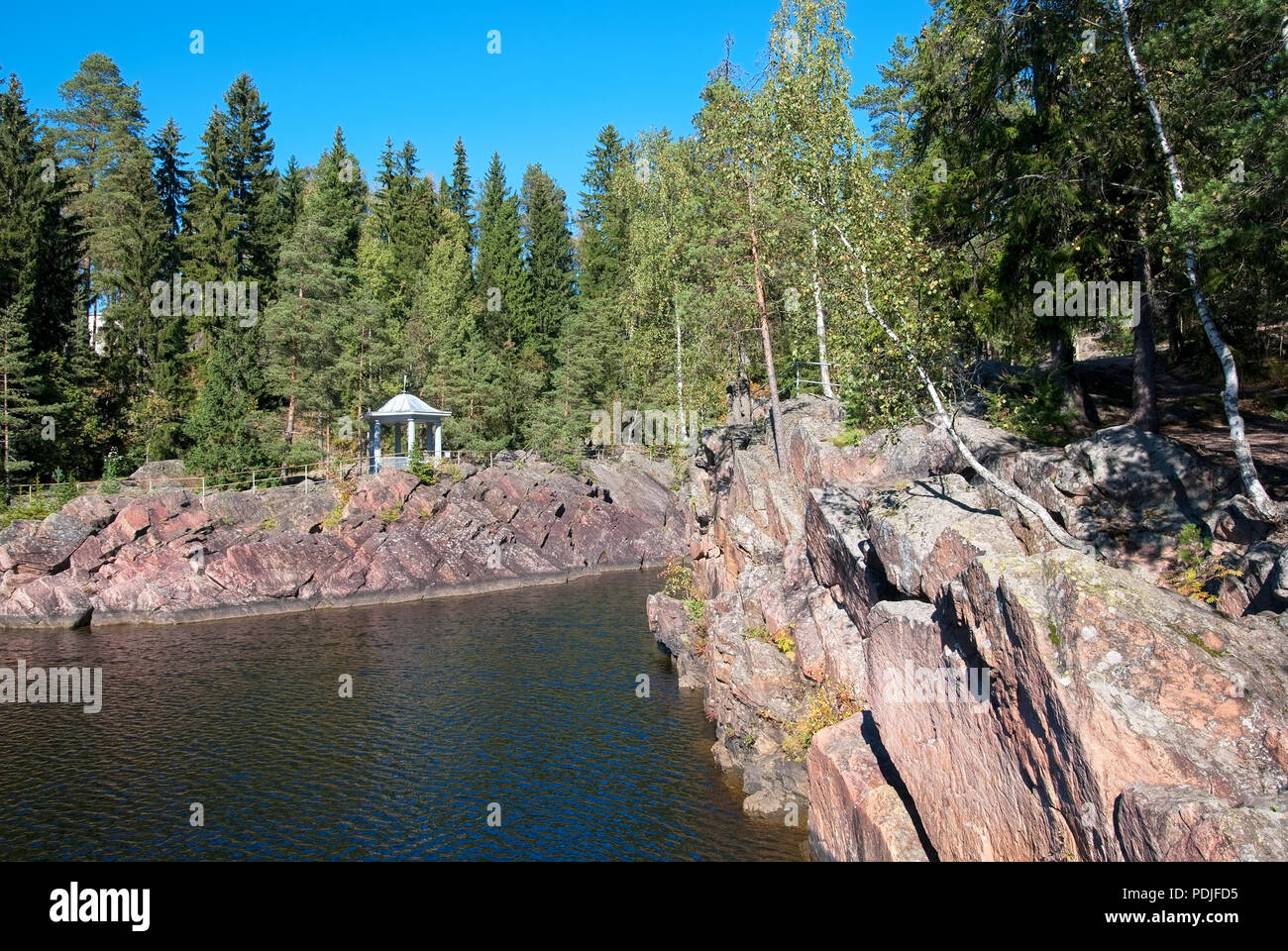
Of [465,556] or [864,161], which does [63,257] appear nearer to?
[465,556]

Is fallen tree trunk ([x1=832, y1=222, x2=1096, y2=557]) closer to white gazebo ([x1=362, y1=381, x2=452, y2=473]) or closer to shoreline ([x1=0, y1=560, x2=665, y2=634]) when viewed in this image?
shoreline ([x1=0, y1=560, x2=665, y2=634])

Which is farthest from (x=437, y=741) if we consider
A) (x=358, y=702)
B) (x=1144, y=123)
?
(x=1144, y=123)

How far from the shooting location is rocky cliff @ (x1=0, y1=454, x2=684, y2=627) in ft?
139

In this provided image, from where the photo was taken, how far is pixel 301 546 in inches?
1838

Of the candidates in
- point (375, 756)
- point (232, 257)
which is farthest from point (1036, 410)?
point (232, 257)

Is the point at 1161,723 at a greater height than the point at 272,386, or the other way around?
the point at 272,386

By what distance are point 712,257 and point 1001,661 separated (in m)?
24.9

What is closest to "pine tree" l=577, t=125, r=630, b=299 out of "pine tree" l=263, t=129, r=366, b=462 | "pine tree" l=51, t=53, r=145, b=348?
"pine tree" l=263, t=129, r=366, b=462

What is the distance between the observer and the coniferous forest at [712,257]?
18594mm

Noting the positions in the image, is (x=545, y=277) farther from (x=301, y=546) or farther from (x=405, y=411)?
(x=301, y=546)

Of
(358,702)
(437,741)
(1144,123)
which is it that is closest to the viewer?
(1144,123)

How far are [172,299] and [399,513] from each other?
28.8m

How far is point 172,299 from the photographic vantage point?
62.9m

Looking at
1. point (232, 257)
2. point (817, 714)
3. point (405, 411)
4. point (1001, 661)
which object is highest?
point (232, 257)
